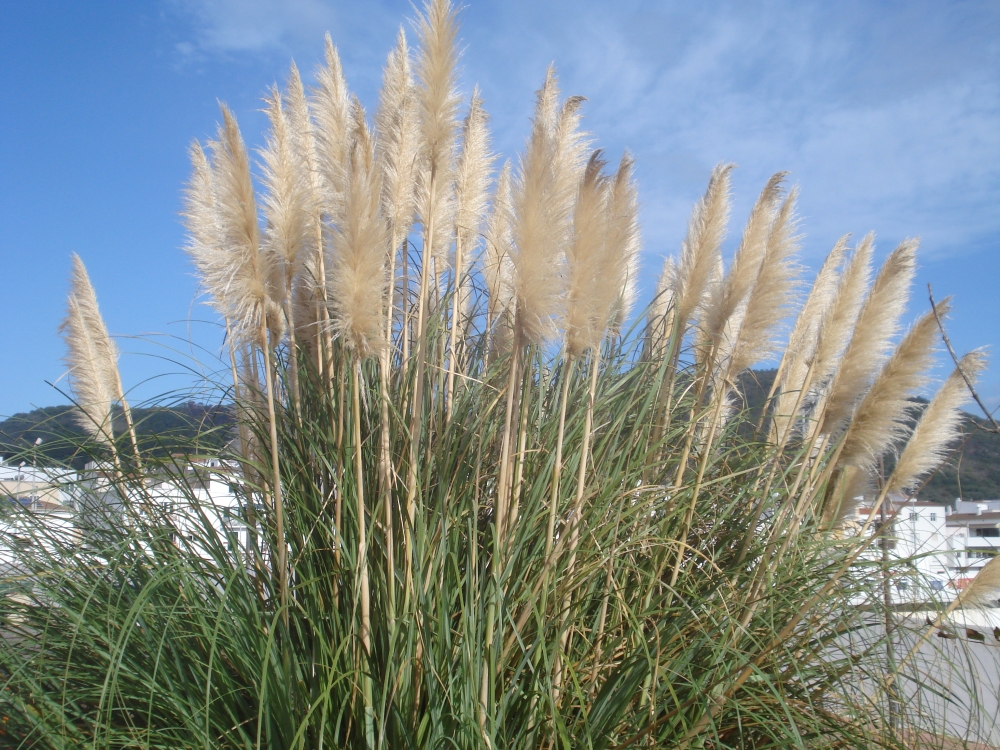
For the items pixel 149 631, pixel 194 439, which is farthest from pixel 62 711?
pixel 194 439

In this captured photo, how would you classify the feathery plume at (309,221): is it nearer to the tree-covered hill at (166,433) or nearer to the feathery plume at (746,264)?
the tree-covered hill at (166,433)

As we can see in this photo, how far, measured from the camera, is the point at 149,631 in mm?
2295

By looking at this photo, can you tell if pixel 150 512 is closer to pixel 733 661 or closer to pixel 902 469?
pixel 733 661

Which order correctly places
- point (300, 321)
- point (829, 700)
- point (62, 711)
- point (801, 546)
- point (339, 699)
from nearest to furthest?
point (62, 711), point (339, 699), point (829, 700), point (801, 546), point (300, 321)

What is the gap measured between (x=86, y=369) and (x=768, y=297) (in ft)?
11.2

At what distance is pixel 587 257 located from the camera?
2.29 meters

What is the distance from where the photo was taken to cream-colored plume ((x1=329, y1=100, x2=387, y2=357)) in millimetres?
2240

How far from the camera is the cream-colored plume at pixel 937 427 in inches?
115

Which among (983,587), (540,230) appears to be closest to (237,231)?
(540,230)

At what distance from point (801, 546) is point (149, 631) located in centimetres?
244

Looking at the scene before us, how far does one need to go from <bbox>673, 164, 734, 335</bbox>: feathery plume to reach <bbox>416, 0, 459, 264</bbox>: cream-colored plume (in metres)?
1.09

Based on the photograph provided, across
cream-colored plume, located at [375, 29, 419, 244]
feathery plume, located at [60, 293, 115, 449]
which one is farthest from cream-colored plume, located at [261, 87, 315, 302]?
feathery plume, located at [60, 293, 115, 449]

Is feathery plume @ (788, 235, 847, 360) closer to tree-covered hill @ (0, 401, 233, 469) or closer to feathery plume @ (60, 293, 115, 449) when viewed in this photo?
tree-covered hill @ (0, 401, 233, 469)

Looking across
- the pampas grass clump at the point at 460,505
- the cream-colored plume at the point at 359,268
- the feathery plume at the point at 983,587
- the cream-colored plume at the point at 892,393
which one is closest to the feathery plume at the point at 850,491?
the pampas grass clump at the point at 460,505
